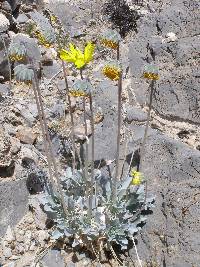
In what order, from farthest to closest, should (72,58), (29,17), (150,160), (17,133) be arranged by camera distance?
(29,17) < (17,133) < (150,160) < (72,58)

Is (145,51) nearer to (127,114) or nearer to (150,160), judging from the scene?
(127,114)

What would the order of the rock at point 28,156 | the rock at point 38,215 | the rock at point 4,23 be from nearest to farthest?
the rock at point 38,215 → the rock at point 28,156 → the rock at point 4,23

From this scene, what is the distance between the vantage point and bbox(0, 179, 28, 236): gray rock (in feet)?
16.5

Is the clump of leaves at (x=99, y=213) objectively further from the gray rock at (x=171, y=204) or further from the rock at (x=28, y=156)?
the rock at (x=28, y=156)

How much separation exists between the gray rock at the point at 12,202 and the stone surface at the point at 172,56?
6.35ft

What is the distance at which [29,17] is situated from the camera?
22.4 feet

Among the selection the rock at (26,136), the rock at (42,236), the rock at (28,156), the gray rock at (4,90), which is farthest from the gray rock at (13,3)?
the rock at (42,236)

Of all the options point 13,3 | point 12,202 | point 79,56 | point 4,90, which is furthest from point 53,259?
point 13,3

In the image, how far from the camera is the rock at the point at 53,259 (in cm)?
465

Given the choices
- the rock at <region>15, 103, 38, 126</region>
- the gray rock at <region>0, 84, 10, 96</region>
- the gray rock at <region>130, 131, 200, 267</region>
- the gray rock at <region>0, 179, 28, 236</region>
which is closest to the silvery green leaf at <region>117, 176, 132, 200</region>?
the gray rock at <region>130, 131, 200, 267</region>

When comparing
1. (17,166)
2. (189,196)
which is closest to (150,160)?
(189,196)

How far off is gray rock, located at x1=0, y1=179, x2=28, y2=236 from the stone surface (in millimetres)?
1936

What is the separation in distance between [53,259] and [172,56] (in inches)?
116

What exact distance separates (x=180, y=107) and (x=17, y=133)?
2.00m
